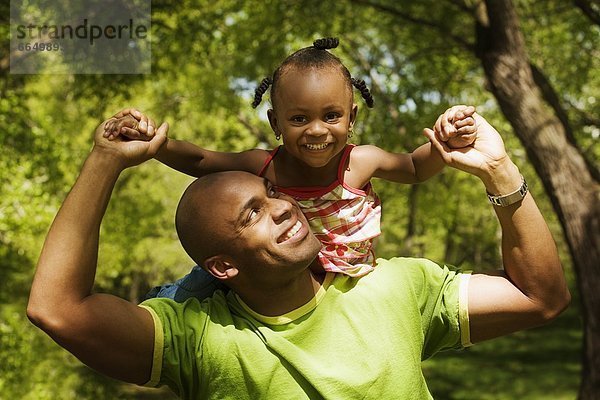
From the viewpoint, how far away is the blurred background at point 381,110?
7.59m

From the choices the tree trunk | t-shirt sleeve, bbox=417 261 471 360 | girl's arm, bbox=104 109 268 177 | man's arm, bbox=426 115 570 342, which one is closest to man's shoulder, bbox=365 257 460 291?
t-shirt sleeve, bbox=417 261 471 360

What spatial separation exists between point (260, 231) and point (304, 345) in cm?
34

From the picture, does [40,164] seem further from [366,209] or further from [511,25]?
[366,209]

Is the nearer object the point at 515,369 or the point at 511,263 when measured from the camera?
the point at 511,263

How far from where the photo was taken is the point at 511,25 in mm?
7641

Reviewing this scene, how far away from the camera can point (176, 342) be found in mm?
2090

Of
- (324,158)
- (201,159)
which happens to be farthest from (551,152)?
(201,159)

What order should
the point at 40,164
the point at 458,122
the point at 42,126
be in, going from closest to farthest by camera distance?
the point at 458,122, the point at 40,164, the point at 42,126

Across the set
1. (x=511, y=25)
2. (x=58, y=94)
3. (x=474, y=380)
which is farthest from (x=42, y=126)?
(x=474, y=380)

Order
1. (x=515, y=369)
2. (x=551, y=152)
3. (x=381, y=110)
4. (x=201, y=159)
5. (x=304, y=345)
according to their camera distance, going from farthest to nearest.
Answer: (x=515, y=369)
(x=381, y=110)
(x=551, y=152)
(x=201, y=159)
(x=304, y=345)

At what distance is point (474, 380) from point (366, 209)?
17.8 metres

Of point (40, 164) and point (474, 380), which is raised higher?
point (40, 164)

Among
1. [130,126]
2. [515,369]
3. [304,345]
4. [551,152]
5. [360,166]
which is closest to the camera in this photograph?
[130,126]

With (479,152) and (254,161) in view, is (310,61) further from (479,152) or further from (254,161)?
(479,152)
